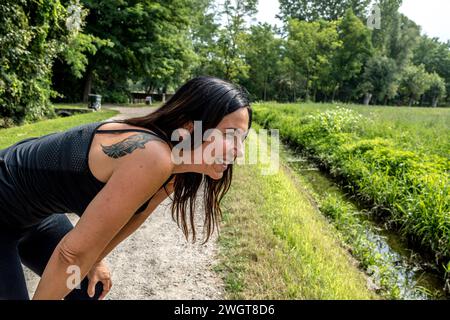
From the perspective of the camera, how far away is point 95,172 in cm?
110

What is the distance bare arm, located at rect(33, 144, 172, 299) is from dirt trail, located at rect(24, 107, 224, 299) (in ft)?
5.02

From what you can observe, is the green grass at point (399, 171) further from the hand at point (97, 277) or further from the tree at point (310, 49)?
the tree at point (310, 49)

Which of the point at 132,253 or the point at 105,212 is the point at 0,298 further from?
the point at 132,253

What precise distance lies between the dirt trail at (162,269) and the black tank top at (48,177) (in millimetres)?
1437

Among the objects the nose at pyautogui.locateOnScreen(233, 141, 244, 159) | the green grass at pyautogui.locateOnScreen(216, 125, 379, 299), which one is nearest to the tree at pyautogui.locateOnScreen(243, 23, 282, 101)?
the green grass at pyautogui.locateOnScreen(216, 125, 379, 299)

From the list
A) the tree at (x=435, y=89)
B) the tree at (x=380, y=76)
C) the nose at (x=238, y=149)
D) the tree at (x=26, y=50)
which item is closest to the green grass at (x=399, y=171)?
the nose at (x=238, y=149)

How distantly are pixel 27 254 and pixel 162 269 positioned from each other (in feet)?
4.82

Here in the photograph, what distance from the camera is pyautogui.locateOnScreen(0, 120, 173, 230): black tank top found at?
113 cm

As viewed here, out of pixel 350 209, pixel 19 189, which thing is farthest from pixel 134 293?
pixel 350 209

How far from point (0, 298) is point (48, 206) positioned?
0.37m

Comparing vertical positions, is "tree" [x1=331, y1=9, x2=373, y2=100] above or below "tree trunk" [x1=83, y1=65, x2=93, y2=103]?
above

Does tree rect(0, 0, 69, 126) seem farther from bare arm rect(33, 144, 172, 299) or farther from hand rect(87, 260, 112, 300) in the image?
bare arm rect(33, 144, 172, 299)

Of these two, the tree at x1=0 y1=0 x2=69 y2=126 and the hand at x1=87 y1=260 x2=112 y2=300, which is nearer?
the hand at x1=87 y1=260 x2=112 y2=300

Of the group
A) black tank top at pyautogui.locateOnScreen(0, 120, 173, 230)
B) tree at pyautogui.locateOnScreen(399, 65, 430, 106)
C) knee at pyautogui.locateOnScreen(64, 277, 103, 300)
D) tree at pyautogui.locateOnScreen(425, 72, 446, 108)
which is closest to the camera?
black tank top at pyautogui.locateOnScreen(0, 120, 173, 230)
